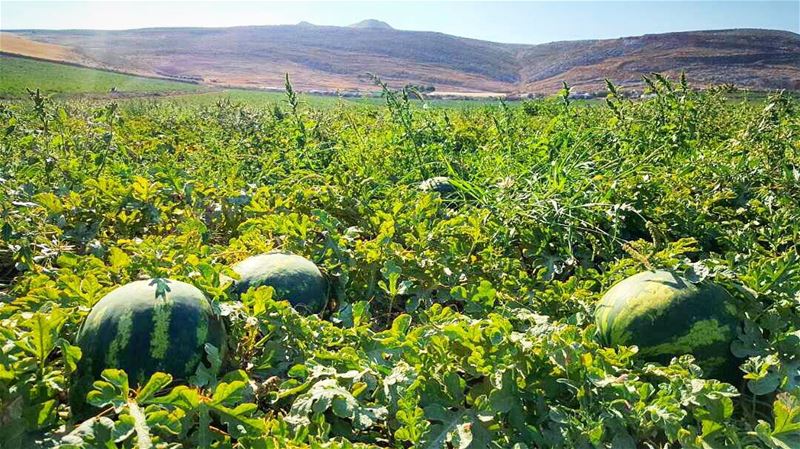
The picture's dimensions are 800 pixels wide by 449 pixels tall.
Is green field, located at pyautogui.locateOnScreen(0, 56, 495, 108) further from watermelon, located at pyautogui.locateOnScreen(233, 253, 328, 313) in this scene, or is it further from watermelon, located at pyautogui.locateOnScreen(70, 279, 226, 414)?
watermelon, located at pyautogui.locateOnScreen(70, 279, 226, 414)

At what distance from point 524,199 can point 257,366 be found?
184 centimetres

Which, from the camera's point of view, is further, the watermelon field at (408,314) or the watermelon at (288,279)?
the watermelon at (288,279)

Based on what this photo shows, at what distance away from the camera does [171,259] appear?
90.1 inches

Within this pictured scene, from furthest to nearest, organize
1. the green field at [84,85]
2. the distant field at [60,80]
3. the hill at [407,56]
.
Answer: the hill at [407,56], the distant field at [60,80], the green field at [84,85]

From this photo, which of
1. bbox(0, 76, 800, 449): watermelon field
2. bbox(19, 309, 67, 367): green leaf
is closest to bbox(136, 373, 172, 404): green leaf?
bbox(0, 76, 800, 449): watermelon field

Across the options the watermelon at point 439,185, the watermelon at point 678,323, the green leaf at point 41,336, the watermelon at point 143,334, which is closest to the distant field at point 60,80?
the watermelon at point 439,185

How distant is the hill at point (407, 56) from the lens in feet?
236

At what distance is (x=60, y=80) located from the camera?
37719mm

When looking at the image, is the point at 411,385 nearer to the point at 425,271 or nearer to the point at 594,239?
the point at 425,271

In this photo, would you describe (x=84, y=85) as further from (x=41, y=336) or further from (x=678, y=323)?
(x=678, y=323)

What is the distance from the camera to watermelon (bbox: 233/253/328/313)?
8.13ft

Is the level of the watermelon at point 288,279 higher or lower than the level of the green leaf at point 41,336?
lower

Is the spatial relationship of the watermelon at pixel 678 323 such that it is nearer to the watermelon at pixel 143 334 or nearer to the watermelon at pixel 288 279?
the watermelon at pixel 288 279

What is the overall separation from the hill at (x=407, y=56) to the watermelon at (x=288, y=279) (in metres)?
63.9
